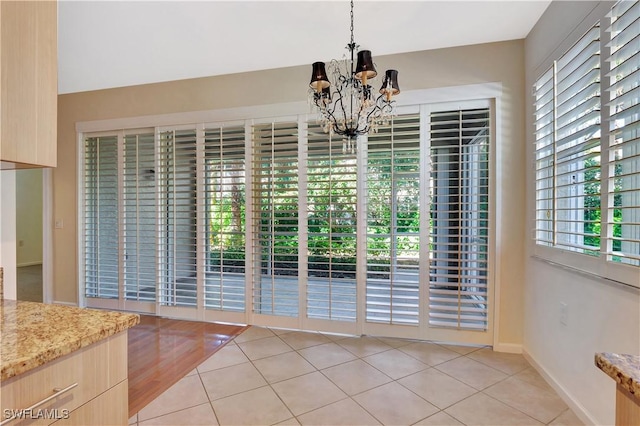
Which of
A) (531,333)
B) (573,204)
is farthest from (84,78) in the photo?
(531,333)

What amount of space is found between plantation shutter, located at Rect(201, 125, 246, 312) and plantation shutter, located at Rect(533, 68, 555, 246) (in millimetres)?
2680

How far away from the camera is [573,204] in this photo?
80.7 inches

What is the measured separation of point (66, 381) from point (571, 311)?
2573 millimetres

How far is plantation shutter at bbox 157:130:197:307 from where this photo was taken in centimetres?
351

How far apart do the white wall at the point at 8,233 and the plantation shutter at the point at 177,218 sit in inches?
78.8

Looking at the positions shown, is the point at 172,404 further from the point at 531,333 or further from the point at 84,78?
the point at 84,78

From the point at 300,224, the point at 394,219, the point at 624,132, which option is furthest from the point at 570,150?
the point at 300,224

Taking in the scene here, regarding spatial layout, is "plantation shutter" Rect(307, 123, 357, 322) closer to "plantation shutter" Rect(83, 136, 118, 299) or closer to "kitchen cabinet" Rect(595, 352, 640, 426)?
"kitchen cabinet" Rect(595, 352, 640, 426)

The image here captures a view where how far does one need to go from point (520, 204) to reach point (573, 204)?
63cm

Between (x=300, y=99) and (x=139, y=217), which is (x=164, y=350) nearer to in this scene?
(x=139, y=217)

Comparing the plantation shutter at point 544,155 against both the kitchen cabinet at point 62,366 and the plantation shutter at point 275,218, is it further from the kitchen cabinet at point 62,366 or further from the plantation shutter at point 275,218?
the kitchen cabinet at point 62,366

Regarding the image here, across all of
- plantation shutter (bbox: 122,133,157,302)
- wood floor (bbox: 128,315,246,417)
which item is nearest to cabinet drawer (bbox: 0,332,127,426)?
wood floor (bbox: 128,315,246,417)

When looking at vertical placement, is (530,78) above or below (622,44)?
above

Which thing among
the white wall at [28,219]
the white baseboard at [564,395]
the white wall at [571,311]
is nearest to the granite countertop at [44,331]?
the white wall at [571,311]
